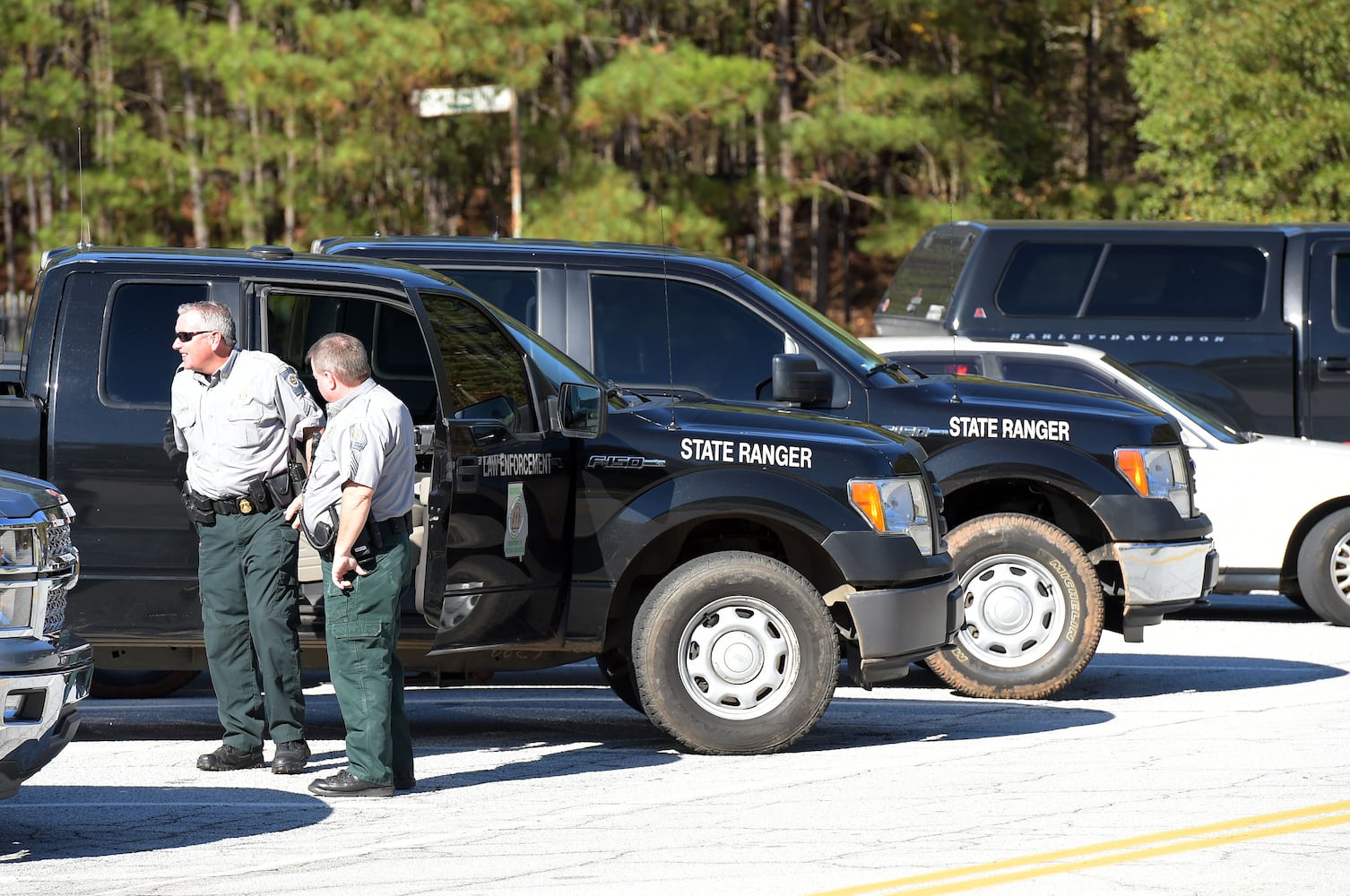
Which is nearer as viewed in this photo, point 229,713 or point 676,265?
point 229,713

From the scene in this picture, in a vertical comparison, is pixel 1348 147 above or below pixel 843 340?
above

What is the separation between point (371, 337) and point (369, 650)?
2.28 m

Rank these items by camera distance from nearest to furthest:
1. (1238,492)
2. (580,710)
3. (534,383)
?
(534,383), (580,710), (1238,492)

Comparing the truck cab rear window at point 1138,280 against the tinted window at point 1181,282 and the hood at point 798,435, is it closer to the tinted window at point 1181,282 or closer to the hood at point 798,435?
the tinted window at point 1181,282

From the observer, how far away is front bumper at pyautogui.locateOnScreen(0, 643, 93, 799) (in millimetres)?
5359

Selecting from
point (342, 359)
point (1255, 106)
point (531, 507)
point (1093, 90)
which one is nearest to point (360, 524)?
point (342, 359)

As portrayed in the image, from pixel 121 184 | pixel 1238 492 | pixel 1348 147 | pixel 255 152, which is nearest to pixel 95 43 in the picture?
pixel 121 184

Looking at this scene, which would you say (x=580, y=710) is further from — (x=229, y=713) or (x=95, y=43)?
(x=95, y=43)

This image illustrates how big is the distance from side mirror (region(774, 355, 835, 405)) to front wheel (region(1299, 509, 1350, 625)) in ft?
13.3

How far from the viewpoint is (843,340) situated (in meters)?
9.16

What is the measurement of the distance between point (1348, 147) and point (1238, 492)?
15.9 metres

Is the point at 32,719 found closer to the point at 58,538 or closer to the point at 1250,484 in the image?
the point at 58,538

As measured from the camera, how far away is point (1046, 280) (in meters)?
13.0

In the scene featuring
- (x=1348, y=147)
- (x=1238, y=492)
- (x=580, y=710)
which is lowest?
(x=580, y=710)
